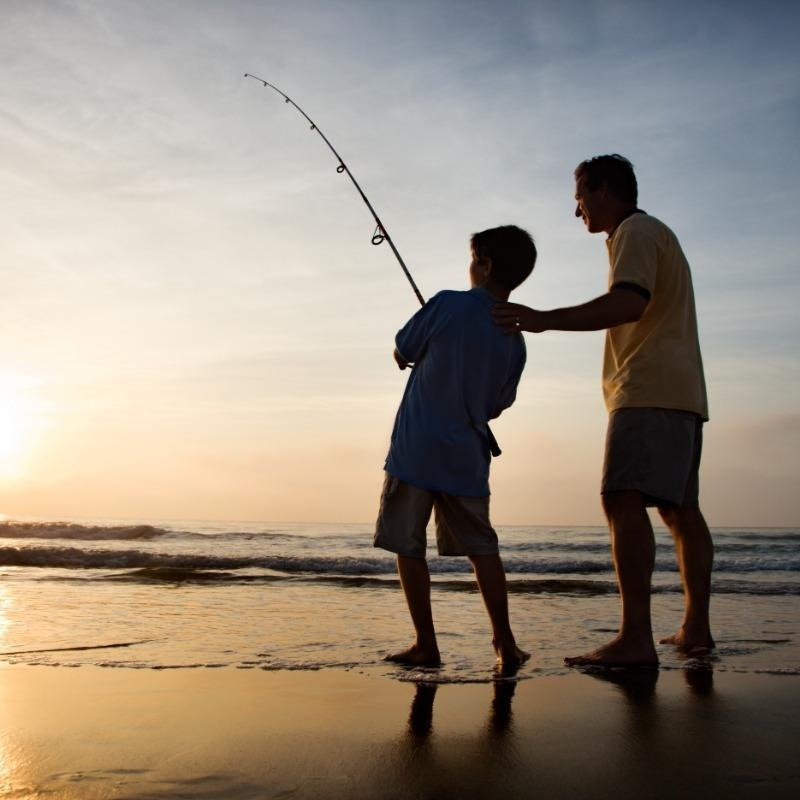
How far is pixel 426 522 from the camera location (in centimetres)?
312

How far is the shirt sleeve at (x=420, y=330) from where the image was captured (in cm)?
313

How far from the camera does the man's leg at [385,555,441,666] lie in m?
3.09

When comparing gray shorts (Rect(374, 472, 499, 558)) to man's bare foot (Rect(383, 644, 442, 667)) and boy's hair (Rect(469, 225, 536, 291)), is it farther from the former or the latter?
boy's hair (Rect(469, 225, 536, 291))

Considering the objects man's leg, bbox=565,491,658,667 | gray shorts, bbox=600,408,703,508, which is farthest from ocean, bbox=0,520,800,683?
gray shorts, bbox=600,408,703,508

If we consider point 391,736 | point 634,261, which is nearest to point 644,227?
point 634,261

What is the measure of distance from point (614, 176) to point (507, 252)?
1.78 ft

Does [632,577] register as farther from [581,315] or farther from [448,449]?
[581,315]

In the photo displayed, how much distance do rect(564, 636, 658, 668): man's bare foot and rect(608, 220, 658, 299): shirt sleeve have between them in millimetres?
1267

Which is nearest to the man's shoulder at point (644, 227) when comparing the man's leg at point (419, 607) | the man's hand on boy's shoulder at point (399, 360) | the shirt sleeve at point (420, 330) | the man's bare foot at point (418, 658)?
the shirt sleeve at point (420, 330)

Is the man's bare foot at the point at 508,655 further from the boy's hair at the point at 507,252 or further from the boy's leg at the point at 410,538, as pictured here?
the boy's hair at the point at 507,252

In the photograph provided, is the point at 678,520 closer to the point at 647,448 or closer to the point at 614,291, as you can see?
the point at 647,448

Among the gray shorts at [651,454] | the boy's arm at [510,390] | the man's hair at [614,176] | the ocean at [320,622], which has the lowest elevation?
the ocean at [320,622]

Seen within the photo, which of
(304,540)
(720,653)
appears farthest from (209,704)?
(304,540)

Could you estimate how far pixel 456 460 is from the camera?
304cm
